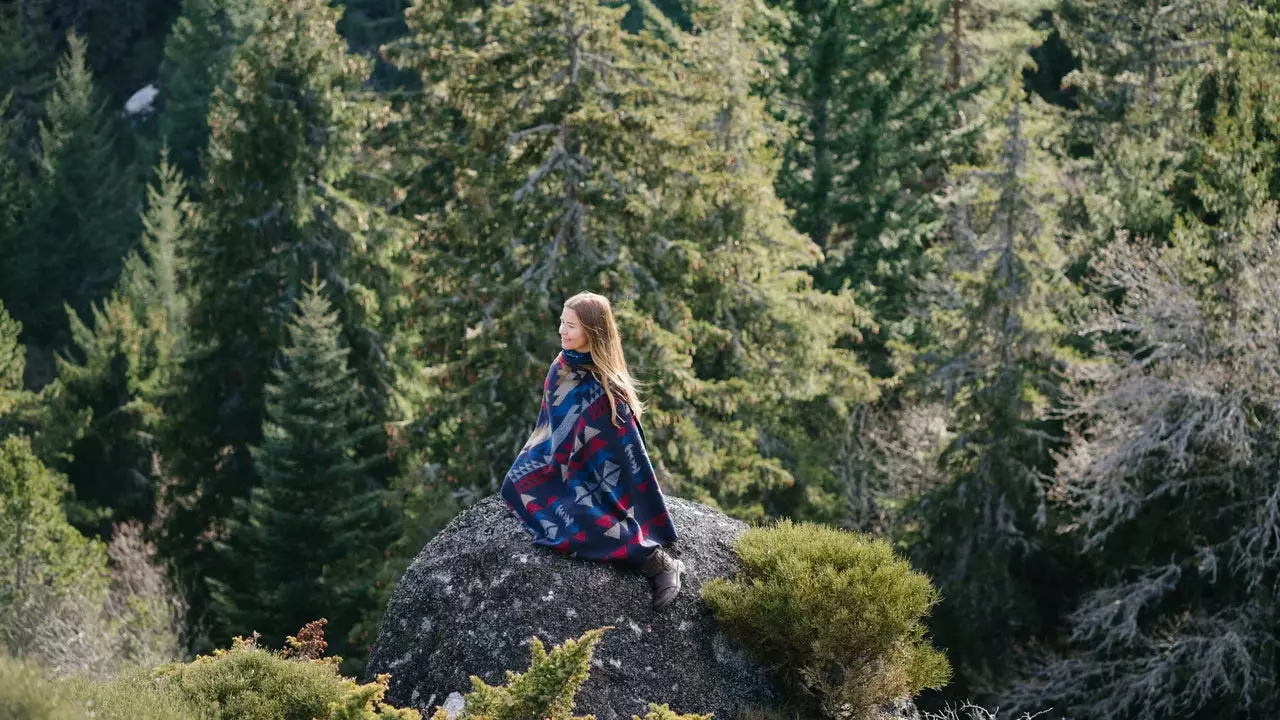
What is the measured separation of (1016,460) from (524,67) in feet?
28.0

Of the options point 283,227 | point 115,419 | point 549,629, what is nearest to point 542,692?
point 549,629

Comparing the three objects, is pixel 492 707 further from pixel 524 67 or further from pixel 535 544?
pixel 524 67

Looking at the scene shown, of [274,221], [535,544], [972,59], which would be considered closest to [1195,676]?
[535,544]

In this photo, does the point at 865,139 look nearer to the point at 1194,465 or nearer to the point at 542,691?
the point at 1194,465

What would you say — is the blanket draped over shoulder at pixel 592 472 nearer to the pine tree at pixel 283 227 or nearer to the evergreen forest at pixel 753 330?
the evergreen forest at pixel 753 330

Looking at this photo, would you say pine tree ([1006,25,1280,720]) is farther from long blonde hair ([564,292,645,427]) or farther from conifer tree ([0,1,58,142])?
conifer tree ([0,1,58,142])

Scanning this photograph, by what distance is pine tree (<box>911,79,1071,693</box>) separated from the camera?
1839 cm

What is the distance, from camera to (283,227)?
25438 millimetres

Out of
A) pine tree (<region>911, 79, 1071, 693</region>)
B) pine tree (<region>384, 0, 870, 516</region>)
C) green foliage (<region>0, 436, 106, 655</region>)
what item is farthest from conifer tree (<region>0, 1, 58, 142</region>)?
pine tree (<region>911, 79, 1071, 693</region>)

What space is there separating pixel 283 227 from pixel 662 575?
19.8m

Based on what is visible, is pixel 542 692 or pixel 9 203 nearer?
pixel 542 692

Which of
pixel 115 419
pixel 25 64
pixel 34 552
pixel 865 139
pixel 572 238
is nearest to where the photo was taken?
pixel 572 238

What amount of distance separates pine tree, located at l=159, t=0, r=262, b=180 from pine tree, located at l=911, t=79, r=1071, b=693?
4028cm

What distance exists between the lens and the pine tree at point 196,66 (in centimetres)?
5284
